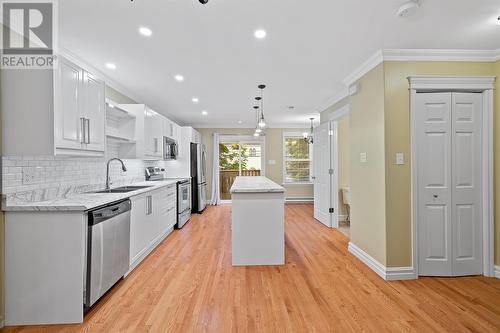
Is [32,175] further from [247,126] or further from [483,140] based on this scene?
[247,126]

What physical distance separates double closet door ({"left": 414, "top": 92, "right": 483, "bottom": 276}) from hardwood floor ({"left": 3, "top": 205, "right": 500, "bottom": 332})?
0.80ft

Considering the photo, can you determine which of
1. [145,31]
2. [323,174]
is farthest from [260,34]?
[323,174]

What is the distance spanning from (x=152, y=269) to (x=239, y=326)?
59.5 inches

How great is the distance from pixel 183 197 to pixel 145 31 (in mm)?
3358

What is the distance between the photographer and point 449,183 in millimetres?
2598

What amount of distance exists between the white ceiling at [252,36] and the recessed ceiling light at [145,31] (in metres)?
0.05

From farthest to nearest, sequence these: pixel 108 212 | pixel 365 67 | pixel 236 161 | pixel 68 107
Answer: pixel 236 161 < pixel 365 67 < pixel 108 212 < pixel 68 107

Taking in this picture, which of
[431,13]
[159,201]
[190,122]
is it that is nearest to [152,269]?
[159,201]

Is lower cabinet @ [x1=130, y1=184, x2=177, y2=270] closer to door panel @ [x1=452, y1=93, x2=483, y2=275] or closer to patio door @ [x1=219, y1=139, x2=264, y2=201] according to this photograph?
patio door @ [x1=219, y1=139, x2=264, y2=201]

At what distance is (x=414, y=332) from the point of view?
1.75 meters

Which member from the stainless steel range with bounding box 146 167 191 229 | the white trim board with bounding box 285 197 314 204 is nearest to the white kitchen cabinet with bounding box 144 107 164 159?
the stainless steel range with bounding box 146 167 191 229

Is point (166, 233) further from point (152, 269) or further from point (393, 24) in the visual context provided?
point (393, 24)

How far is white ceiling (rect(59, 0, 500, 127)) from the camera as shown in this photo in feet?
6.20

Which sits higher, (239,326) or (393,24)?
(393,24)
